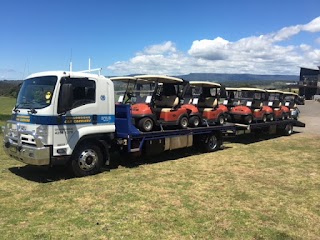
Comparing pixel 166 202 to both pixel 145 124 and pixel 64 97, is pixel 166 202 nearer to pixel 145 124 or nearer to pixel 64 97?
pixel 64 97

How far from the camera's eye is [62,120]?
313 inches

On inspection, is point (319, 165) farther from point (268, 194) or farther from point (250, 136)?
point (250, 136)

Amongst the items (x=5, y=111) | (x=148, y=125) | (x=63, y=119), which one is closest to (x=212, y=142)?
(x=148, y=125)

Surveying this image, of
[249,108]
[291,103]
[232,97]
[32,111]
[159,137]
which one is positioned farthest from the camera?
[291,103]

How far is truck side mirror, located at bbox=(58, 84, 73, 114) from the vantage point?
7816mm

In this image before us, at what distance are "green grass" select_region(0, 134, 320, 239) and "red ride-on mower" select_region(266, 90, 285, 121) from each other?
6310 millimetres

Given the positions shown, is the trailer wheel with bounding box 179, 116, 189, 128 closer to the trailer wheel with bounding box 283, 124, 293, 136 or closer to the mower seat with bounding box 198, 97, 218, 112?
the mower seat with bounding box 198, 97, 218, 112

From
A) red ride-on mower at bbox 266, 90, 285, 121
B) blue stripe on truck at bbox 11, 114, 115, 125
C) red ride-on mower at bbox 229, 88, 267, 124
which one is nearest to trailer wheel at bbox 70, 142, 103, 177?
blue stripe on truck at bbox 11, 114, 115, 125

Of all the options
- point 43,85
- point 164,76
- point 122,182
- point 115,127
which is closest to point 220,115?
point 164,76

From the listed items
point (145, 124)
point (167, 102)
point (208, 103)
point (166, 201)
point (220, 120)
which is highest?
point (167, 102)

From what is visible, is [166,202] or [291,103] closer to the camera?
[166,202]

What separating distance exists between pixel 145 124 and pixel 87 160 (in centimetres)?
230

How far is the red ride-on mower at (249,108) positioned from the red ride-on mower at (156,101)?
4488 millimetres

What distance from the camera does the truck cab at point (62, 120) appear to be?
25.5ft
